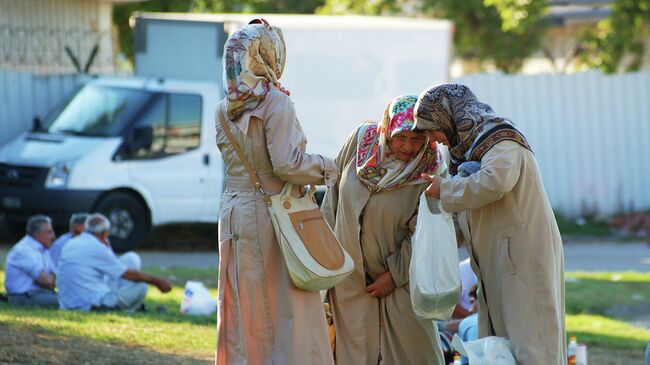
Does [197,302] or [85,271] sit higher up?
[85,271]

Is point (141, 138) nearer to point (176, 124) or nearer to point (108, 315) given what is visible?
point (176, 124)

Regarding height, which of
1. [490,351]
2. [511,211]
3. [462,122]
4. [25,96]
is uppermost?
[462,122]

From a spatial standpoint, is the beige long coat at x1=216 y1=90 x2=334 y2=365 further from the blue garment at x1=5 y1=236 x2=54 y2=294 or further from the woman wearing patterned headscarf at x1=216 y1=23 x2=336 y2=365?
the blue garment at x1=5 y1=236 x2=54 y2=294

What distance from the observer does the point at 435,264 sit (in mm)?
5648

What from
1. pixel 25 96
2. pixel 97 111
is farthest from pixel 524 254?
pixel 25 96

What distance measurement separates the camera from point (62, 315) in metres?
9.06

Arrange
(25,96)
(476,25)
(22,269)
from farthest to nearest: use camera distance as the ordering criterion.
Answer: (476,25) → (25,96) → (22,269)

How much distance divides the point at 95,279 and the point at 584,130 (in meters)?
10.2

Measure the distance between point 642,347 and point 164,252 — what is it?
25.8ft

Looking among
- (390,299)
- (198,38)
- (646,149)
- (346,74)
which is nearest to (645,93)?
(646,149)

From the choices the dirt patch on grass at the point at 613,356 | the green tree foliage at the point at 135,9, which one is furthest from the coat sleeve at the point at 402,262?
the green tree foliage at the point at 135,9

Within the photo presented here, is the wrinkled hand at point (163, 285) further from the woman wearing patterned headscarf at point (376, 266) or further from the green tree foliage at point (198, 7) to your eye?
the green tree foliage at point (198, 7)

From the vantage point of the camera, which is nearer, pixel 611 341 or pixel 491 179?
pixel 491 179

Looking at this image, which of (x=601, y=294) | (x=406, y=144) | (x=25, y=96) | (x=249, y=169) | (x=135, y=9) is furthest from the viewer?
(x=135, y=9)
